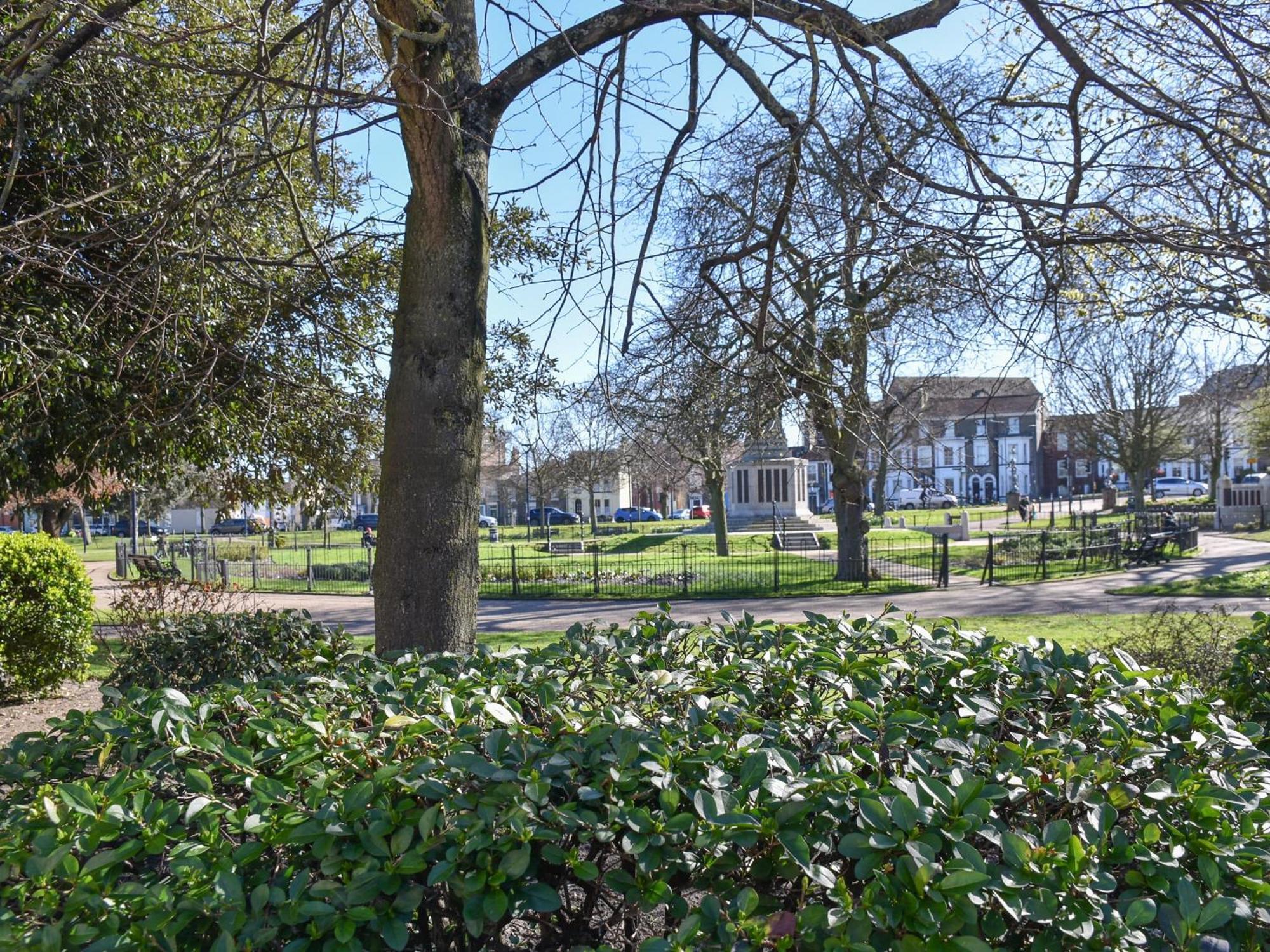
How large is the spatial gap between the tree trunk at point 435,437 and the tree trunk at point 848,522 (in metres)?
17.7

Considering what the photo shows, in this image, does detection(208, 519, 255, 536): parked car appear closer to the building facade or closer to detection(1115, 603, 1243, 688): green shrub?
the building facade

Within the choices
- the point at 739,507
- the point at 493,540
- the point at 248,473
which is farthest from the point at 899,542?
the point at 248,473

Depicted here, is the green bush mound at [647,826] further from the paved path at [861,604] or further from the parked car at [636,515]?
the parked car at [636,515]

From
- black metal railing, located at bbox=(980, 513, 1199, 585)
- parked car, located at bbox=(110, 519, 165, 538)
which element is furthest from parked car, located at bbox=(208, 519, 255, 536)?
black metal railing, located at bbox=(980, 513, 1199, 585)

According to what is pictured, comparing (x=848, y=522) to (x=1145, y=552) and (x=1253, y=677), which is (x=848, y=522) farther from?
(x=1253, y=677)

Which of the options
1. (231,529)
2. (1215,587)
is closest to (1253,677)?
(1215,587)

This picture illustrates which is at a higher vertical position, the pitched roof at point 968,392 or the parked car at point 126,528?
the pitched roof at point 968,392

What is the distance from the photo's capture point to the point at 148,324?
611 centimetres

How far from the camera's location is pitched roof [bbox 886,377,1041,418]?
258 inches

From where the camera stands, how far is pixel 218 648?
6.91 meters

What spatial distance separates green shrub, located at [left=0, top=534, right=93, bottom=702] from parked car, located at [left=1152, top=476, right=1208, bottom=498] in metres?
66.5

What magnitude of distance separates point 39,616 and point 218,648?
15.2 ft

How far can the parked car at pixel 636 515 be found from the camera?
6831 cm

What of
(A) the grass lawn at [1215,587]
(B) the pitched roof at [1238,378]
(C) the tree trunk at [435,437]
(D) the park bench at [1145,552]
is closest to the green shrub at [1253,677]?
(C) the tree trunk at [435,437]
